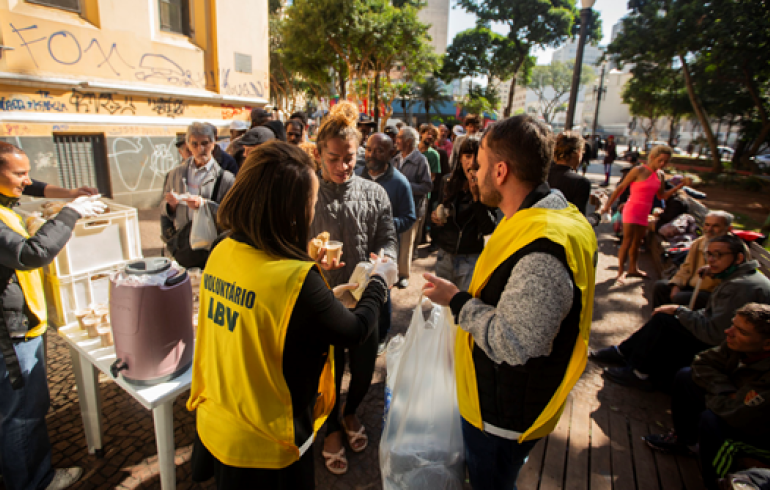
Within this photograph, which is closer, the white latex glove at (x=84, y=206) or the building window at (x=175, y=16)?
the white latex glove at (x=84, y=206)

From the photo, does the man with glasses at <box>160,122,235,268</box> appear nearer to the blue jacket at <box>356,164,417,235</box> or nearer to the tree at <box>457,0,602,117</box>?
the blue jacket at <box>356,164,417,235</box>

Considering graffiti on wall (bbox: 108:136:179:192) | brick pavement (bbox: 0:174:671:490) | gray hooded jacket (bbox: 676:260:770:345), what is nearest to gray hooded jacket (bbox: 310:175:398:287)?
brick pavement (bbox: 0:174:671:490)

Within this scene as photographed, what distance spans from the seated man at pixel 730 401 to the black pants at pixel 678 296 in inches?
44.1

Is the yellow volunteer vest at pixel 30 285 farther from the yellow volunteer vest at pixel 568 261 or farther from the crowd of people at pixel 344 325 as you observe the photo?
the yellow volunteer vest at pixel 568 261

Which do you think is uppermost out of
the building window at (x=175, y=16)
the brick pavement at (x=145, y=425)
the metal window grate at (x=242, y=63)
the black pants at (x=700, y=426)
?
the building window at (x=175, y=16)

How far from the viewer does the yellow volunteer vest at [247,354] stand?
48.3 inches

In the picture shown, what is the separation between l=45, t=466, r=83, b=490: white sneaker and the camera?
2219 millimetres

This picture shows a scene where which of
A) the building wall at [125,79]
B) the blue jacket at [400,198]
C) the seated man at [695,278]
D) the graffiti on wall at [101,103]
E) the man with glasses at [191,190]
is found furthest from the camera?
the graffiti on wall at [101,103]

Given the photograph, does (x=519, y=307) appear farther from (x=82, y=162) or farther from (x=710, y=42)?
(x=710, y=42)

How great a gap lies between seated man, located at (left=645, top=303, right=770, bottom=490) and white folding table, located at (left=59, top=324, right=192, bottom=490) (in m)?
2.89

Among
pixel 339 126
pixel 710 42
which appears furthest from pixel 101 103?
pixel 710 42

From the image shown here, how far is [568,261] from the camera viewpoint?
1296mm

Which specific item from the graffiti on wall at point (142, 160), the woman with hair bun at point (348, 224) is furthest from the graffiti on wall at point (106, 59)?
the woman with hair bun at point (348, 224)

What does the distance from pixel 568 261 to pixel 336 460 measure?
1.93 metres
